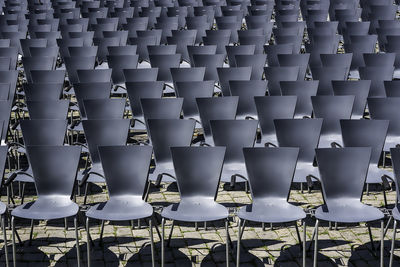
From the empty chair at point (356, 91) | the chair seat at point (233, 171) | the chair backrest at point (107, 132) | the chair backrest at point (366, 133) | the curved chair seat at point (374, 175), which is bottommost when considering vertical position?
the curved chair seat at point (374, 175)

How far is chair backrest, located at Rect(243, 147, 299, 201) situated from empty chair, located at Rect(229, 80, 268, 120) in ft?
7.25

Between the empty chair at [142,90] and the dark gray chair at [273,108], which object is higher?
the empty chair at [142,90]

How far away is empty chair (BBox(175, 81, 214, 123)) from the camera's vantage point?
334 inches

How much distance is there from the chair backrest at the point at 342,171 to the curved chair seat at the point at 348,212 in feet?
0.27

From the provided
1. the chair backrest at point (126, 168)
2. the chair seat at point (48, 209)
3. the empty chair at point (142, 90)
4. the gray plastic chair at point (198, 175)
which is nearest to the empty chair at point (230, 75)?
the empty chair at point (142, 90)

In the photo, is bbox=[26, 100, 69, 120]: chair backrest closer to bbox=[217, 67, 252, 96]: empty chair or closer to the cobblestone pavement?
the cobblestone pavement

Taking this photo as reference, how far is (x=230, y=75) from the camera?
920cm

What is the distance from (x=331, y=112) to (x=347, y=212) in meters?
2.09

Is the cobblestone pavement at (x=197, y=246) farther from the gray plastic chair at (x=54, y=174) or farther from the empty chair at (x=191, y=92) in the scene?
the empty chair at (x=191, y=92)

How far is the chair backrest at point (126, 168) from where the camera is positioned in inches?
253

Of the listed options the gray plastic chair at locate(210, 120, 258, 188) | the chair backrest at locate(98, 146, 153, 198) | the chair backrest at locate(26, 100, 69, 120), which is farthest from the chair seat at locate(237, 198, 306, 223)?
the chair backrest at locate(26, 100, 69, 120)

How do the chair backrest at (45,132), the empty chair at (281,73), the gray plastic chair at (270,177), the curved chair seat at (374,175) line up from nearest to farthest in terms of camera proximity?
the gray plastic chair at (270,177) < the curved chair seat at (374,175) < the chair backrest at (45,132) < the empty chair at (281,73)

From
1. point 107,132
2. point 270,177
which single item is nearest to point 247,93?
point 107,132

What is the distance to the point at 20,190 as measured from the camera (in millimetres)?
7590
